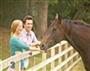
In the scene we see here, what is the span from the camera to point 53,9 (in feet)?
93.7

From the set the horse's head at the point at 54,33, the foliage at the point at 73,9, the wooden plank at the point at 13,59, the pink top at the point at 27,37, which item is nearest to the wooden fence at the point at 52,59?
the wooden plank at the point at 13,59

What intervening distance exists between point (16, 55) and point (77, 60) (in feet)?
29.0

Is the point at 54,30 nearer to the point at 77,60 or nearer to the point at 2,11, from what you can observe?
the point at 77,60

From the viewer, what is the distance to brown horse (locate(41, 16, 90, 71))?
7.77m

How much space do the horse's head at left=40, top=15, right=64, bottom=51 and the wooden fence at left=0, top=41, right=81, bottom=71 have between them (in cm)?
48

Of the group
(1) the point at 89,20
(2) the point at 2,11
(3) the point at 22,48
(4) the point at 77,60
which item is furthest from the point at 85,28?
(1) the point at 89,20

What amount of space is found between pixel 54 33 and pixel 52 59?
9.70 feet

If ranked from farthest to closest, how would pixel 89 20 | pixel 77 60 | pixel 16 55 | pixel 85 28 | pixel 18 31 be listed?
pixel 89 20, pixel 77 60, pixel 85 28, pixel 18 31, pixel 16 55

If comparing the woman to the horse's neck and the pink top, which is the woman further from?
the horse's neck

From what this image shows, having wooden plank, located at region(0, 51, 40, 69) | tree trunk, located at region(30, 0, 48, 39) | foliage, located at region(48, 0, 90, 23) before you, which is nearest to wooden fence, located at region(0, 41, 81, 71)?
wooden plank, located at region(0, 51, 40, 69)

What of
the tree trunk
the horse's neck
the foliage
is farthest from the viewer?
the foliage

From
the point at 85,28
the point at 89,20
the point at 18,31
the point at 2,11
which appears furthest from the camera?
the point at 89,20

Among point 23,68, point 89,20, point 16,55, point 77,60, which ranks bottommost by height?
point 89,20

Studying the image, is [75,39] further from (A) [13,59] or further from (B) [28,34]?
(A) [13,59]
